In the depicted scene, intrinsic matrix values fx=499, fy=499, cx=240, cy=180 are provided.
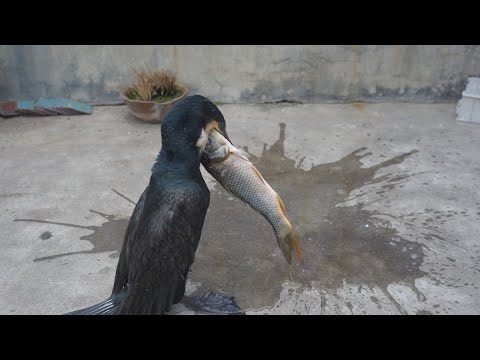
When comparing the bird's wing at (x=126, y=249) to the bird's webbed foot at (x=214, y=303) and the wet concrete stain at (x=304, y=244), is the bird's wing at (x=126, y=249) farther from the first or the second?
the wet concrete stain at (x=304, y=244)

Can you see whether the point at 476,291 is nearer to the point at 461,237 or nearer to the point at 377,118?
→ the point at 461,237

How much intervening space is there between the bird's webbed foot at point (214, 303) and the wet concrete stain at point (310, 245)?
4.5 inches

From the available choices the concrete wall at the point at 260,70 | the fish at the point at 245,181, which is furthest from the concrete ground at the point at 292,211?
the fish at the point at 245,181

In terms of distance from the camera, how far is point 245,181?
2.71 meters

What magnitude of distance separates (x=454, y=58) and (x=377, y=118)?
1282mm

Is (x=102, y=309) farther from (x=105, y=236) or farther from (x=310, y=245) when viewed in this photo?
(x=310, y=245)

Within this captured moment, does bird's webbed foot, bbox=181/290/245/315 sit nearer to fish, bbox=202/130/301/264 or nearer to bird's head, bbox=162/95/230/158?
fish, bbox=202/130/301/264

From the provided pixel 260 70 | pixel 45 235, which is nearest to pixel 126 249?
pixel 45 235

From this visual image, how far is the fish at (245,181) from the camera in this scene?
2.71 m

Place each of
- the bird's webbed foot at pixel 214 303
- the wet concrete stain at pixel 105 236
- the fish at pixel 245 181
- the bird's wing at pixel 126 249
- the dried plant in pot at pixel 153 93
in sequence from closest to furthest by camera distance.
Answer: the fish at pixel 245 181 → the bird's wing at pixel 126 249 → the bird's webbed foot at pixel 214 303 → the wet concrete stain at pixel 105 236 → the dried plant in pot at pixel 153 93

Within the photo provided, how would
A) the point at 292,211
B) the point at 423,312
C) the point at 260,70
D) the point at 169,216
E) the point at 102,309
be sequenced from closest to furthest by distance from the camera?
the point at 169,216 → the point at 102,309 → the point at 423,312 → the point at 292,211 → the point at 260,70

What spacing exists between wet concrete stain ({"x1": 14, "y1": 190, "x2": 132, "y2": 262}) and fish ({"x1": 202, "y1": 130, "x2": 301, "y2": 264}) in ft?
4.62

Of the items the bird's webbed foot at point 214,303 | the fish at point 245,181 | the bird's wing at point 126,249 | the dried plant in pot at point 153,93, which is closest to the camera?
the fish at point 245,181

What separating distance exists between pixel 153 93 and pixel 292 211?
2.46m
